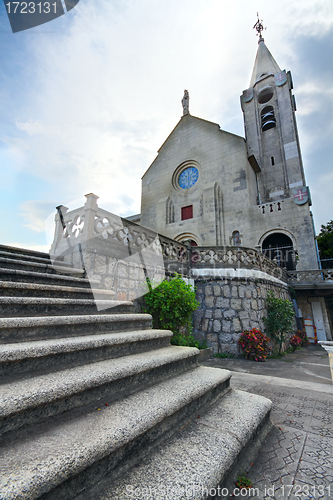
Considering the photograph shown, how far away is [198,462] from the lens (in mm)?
1197

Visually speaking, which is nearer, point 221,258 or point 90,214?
point 90,214

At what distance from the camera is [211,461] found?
3.96 ft

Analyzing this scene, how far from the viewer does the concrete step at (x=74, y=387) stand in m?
1.06

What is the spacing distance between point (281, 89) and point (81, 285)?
→ 24291mm

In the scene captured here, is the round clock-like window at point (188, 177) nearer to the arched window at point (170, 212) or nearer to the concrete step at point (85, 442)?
the arched window at point (170, 212)

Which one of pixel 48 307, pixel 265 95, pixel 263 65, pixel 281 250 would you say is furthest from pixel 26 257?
pixel 263 65

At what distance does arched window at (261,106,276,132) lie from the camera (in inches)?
770

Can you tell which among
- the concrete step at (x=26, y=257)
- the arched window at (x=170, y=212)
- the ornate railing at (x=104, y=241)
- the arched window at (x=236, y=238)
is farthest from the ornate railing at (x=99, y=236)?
the arched window at (x=170, y=212)

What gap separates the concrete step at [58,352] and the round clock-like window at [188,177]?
1737 centimetres

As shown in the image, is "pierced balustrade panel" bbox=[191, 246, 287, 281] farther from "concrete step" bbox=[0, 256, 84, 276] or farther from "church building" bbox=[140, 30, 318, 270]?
"church building" bbox=[140, 30, 318, 270]

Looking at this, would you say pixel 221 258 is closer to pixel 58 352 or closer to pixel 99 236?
pixel 99 236

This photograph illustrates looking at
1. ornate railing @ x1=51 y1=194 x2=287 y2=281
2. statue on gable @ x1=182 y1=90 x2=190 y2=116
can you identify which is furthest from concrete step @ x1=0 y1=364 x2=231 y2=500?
statue on gable @ x1=182 y1=90 x2=190 y2=116

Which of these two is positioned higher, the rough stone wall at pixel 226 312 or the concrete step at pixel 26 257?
the concrete step at pixel 26 257

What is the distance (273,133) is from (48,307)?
22.3m
